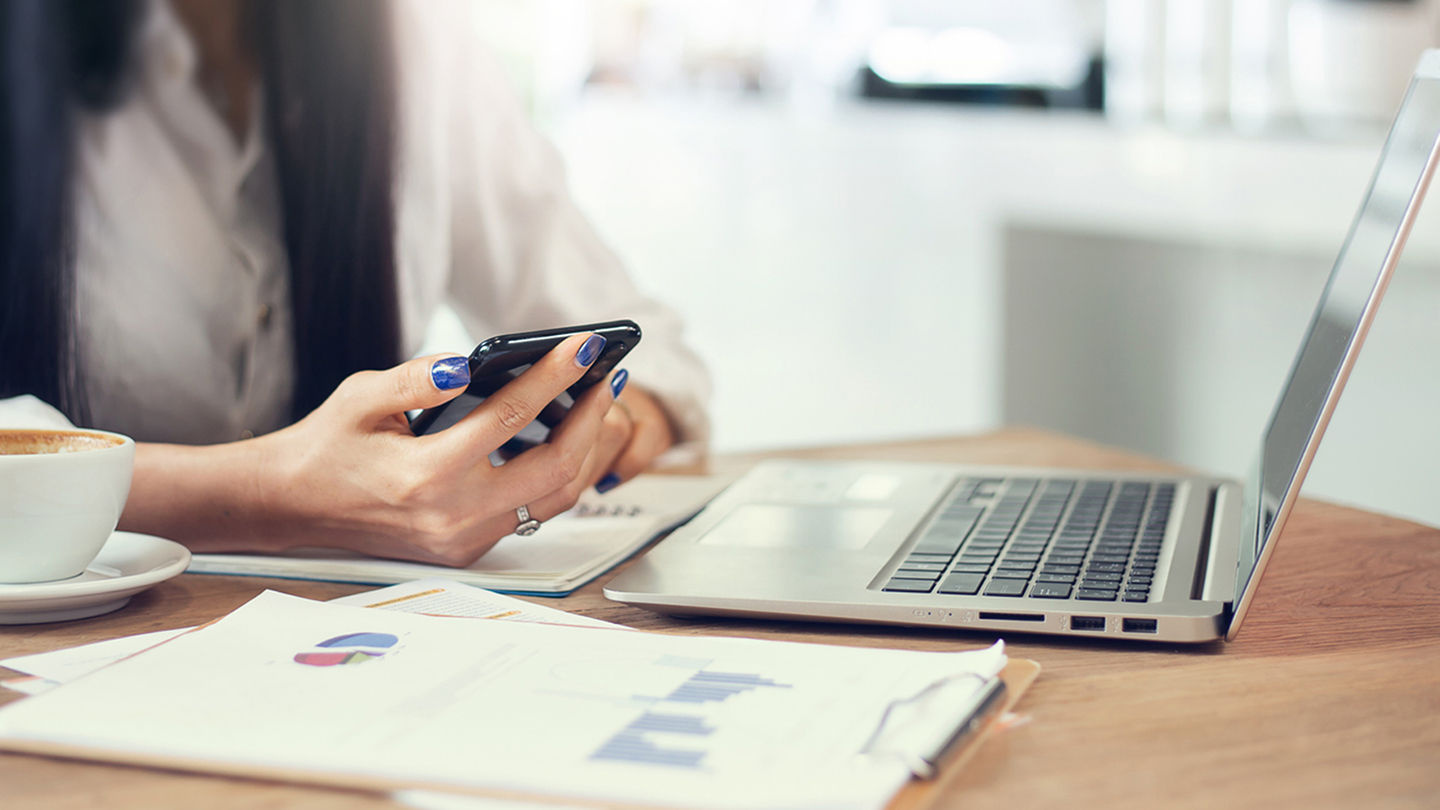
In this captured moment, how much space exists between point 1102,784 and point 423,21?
971 millimetres

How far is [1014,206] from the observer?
227 cm

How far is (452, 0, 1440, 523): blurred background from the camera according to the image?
1649 millimetres

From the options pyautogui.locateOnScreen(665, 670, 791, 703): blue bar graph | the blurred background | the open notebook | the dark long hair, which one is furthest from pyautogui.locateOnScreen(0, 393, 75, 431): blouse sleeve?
the blurred background

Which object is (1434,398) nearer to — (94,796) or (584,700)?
(584,700)

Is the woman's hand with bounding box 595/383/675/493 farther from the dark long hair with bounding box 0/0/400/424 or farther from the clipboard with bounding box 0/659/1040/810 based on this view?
the clipboard with bounding box 0/659/1040/810

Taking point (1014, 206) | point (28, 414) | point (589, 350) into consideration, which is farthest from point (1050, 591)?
point (1014, 206)

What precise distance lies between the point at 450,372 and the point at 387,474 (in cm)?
9

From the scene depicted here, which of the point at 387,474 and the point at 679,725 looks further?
the point at 387,474

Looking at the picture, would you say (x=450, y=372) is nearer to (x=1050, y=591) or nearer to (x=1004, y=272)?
(x=1050, y=591)

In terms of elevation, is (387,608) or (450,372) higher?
(450,372)

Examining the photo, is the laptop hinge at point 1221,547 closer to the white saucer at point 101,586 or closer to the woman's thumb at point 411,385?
the woman's thumb at point 411,385

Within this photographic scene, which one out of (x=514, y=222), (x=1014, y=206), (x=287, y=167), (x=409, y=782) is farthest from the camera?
(x=1014, y=206)

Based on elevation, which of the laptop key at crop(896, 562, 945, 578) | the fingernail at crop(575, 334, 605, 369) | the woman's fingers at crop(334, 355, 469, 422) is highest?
the fingernail at crop(575, 334, 605, 369)

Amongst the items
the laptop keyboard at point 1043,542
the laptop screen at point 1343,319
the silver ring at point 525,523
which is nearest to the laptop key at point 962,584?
the laptop keyboard at point 1043,542
